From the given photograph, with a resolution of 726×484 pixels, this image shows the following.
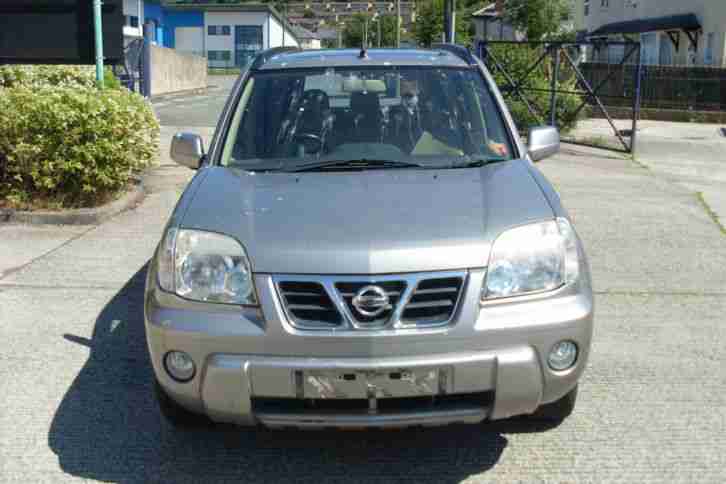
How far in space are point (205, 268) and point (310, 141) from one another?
4.48ft

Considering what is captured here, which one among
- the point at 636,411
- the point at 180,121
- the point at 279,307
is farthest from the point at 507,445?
the point at 180,121

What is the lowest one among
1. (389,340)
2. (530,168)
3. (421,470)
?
(421,470)

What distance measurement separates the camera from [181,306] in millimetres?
3578

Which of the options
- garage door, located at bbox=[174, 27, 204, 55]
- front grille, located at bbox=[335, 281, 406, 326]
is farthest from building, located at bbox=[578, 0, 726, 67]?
garage door, located at bbox=[174, 27, 204, 55]

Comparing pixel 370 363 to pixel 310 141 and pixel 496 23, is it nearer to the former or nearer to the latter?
pixel 310 141

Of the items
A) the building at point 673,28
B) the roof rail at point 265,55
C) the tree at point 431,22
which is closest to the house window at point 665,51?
the building at point 673,28

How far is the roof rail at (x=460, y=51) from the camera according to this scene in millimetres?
5332

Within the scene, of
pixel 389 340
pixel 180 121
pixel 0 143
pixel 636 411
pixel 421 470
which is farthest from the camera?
pixel 180 121

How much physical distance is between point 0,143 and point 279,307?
636 centimetres

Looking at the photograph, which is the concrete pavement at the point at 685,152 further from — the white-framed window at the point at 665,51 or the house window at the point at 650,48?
the house window at the point at 650,48

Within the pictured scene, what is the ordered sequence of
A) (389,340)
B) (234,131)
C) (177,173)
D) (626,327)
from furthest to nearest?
(177,173) < (626,327) < (234,131) < (389,340)

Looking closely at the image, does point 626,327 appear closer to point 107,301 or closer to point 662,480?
point 662,480

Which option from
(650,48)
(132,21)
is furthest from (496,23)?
(132,21)

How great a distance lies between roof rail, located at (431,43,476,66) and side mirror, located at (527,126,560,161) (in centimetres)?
58
